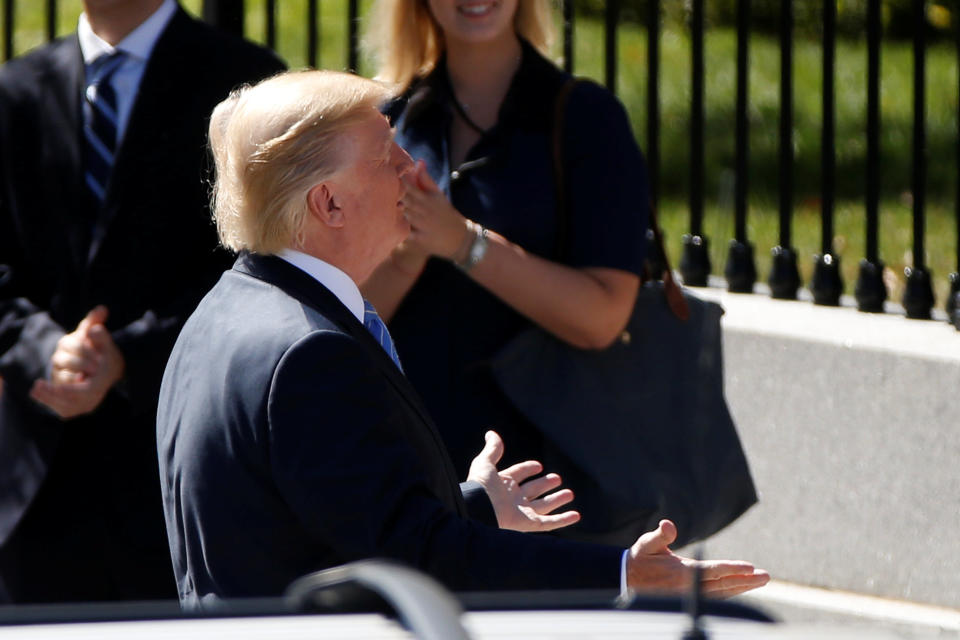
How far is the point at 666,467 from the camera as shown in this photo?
3.33 meters

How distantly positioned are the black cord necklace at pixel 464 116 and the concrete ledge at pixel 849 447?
54.3 inches

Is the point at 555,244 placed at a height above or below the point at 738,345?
above

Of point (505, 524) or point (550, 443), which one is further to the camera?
point (550, 443)

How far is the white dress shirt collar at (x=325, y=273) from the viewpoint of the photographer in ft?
7.76

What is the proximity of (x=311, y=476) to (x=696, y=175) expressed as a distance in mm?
2781

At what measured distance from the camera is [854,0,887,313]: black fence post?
4430 millimetres

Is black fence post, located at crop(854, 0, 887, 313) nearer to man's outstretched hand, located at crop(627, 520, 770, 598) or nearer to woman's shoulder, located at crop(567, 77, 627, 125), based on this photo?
woman's shoulder, located at crop(567, 77, 627, 125)

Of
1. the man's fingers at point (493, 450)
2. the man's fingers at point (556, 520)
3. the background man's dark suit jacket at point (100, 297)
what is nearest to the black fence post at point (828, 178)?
the background man's dark suit jacket at point (100, 297)

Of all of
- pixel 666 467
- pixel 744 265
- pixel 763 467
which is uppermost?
pixel 666 467

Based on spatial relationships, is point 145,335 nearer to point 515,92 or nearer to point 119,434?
point 119,434

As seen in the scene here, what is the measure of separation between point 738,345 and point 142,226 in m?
1.79

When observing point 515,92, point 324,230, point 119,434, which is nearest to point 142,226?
point 119,434

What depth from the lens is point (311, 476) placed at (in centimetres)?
217

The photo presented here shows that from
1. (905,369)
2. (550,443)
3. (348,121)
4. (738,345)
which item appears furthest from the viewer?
(738,345)
